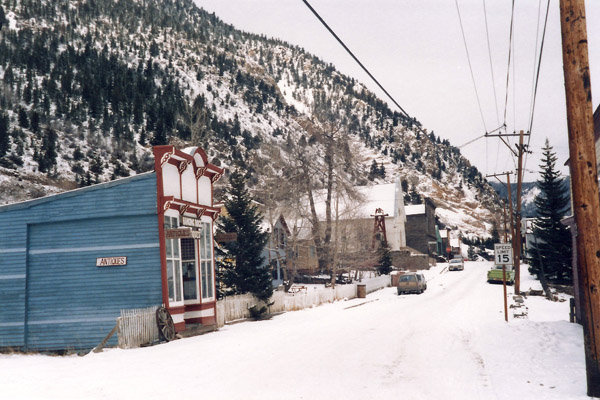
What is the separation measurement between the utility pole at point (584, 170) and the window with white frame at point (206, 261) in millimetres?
14693

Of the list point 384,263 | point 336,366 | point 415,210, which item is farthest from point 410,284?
point 415,210

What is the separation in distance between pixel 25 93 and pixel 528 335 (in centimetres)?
10462

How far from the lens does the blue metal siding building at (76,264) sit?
18.3 metres

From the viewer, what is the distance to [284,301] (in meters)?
29.3

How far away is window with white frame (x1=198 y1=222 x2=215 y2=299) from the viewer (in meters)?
21.3

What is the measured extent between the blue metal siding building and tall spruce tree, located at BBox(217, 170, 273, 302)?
33.3 feet

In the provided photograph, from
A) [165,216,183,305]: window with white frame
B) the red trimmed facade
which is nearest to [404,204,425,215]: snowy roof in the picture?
the red trimmed facade

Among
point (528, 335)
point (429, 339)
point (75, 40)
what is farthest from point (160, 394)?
point (75, 40)

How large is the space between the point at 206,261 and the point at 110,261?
431 centimetres

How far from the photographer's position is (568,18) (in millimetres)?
9141

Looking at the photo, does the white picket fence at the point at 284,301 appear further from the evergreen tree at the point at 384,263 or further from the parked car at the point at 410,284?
the evergreen tree at the point at 384,263

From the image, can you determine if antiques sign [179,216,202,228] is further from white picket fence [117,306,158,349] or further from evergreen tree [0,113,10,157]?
evergreen tree [0,113,10,157]

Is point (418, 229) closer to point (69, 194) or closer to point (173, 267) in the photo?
point (173, 267)

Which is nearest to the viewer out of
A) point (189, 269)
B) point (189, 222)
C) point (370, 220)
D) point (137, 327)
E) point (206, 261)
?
point (137, 327)
